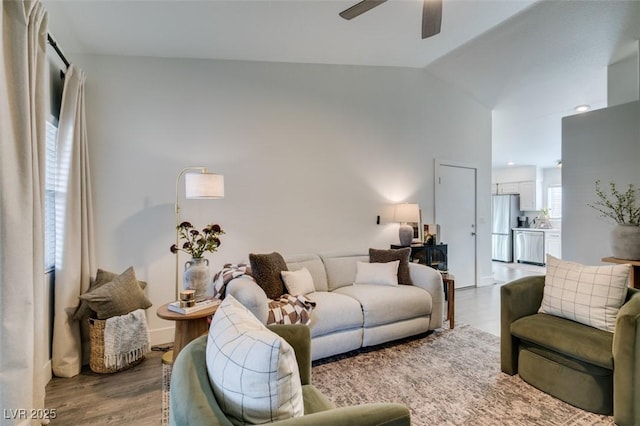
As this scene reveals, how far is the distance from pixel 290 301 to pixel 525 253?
7101mm

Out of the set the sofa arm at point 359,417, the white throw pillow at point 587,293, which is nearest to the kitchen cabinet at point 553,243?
the white throw pillow at point 587,293

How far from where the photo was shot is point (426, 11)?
225cm

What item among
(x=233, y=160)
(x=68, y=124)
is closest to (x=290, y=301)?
(x=233, y=160)

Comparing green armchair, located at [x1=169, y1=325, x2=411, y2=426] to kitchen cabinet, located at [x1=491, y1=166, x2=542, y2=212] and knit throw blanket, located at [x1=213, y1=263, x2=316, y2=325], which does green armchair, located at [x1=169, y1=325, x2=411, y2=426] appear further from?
kitchen cabinet, located at [x1=491, y1=166, x2=542, y2=212]

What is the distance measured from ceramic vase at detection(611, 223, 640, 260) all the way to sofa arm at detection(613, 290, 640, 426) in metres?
1.76

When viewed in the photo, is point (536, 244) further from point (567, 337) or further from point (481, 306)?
point (567, 337)

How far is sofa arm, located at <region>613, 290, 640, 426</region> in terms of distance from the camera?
5.79 feet

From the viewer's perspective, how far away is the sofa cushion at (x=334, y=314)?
103 inches

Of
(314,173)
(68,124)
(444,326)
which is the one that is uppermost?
(68,124)

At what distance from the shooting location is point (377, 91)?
14.0 feet

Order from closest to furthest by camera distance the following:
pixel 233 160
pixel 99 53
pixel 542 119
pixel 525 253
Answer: pixel 99 53 → pixel 233 160 → pixel 542 119 → pixel 525 253

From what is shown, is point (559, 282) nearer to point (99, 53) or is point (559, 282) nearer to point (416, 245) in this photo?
point (416, 245)

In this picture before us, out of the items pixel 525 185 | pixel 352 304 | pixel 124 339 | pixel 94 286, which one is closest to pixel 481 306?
pixel 352 304

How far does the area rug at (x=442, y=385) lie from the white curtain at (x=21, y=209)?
0.80 metres
